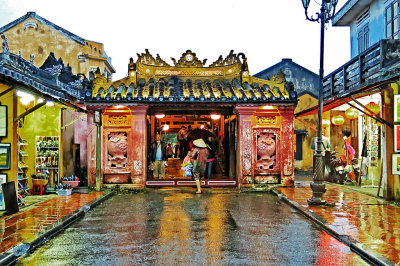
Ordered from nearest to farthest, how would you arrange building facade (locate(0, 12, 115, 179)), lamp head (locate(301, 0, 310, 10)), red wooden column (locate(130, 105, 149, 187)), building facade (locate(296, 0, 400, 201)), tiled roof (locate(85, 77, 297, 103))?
lamp head (locate(301, 0, 310, 10))
building facade (locate(296, 0, 400, 201))
tiled roof (locate(85, 77, 297, 103))
red wooden column (locate(130, 105, 149, 187))
building facade (locate(0, 12, 115, 179))

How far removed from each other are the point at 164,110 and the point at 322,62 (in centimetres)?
841

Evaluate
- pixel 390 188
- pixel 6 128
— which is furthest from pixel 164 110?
pixel 390 188

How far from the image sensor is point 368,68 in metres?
12.8

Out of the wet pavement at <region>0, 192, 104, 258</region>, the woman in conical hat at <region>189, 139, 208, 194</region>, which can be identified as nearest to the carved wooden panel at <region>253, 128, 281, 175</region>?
the woman in conical hat at <region>189, 139, 208, 194</region>

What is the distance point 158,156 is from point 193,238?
1008cm

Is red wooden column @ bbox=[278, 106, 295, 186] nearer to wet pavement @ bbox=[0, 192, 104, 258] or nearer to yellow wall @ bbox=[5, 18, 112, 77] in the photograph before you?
wet pavement @ bbox=[0, 192, 104, 258]

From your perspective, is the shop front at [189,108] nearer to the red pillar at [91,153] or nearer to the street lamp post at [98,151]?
the red pillar at [91,153]

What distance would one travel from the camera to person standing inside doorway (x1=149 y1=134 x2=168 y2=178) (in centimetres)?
1758

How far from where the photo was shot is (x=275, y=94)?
16719 mm

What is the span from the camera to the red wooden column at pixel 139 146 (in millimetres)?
16406

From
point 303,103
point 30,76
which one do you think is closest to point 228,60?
point 30,76

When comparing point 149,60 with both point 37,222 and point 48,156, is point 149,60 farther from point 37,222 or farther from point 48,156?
point 37,222

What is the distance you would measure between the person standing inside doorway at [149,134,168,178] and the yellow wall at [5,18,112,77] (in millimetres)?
18503

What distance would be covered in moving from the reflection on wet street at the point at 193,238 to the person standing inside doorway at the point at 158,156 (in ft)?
18.1
